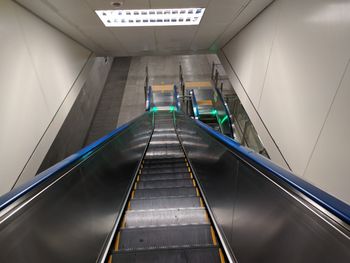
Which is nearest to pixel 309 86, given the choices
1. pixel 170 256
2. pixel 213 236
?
pixel 213 236

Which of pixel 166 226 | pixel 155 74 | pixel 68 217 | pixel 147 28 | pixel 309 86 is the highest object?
pixel 147 28

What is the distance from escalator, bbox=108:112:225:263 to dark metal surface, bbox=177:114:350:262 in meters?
0.20

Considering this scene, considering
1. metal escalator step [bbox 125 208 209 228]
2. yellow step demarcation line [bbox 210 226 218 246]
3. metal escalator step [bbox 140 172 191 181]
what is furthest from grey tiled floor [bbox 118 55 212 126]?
yellow step demarcation line [bbox 210 226 218 246]

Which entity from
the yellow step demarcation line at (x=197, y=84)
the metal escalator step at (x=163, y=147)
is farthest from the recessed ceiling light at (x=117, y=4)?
the yellow step demarcation line at (x=197, y=84)

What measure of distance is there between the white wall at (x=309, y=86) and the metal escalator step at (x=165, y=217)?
1.54 m

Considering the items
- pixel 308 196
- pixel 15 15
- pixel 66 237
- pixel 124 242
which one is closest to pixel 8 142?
pixel 15 15

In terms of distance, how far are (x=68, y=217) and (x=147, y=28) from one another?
5.05 meters

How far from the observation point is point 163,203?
8.29ft

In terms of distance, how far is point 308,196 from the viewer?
830 millimetres

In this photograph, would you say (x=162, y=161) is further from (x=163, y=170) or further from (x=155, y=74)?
(x=155, y=74)

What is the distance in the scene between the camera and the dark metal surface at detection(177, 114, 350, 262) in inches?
28.7

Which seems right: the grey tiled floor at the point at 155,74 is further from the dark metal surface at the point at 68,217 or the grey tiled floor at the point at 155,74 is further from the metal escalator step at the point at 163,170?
the dark metal surface at the point at 68,217

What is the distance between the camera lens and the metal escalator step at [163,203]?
2525mm

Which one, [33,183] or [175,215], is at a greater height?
[33,183]
